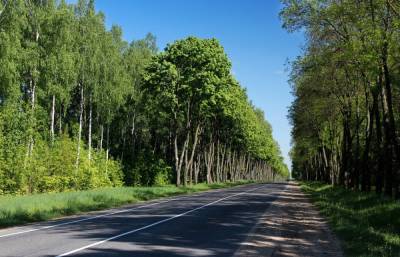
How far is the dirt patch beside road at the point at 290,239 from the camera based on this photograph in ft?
41.9

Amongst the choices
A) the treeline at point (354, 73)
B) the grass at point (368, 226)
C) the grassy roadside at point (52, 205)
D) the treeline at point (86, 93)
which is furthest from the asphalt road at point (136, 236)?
the treeline at point (86, 93)

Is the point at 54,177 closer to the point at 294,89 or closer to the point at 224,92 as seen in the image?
the point at 224,92

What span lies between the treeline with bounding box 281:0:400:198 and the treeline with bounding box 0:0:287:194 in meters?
10.8

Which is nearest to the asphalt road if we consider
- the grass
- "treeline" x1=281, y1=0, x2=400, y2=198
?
the grass

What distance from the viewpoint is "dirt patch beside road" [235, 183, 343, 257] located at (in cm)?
1276

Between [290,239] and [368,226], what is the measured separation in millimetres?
3303

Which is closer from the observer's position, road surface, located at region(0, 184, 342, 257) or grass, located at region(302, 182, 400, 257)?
road surface, located at region(0, 184, 342, 257)

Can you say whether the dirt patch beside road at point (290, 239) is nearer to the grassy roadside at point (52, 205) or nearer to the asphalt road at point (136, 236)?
the asphalt road at point (136, 236)

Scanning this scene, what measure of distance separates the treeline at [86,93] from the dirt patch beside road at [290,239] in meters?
23.9

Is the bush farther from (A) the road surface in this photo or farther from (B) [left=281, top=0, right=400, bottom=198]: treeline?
(A) the road surface

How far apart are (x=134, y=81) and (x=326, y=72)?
37.9 meters

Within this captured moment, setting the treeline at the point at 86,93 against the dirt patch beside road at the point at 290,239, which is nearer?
the dirt patch beside road at the point at 290,239

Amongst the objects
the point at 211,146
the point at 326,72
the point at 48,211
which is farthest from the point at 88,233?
the point at 211,146

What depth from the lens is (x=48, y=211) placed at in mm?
24188
